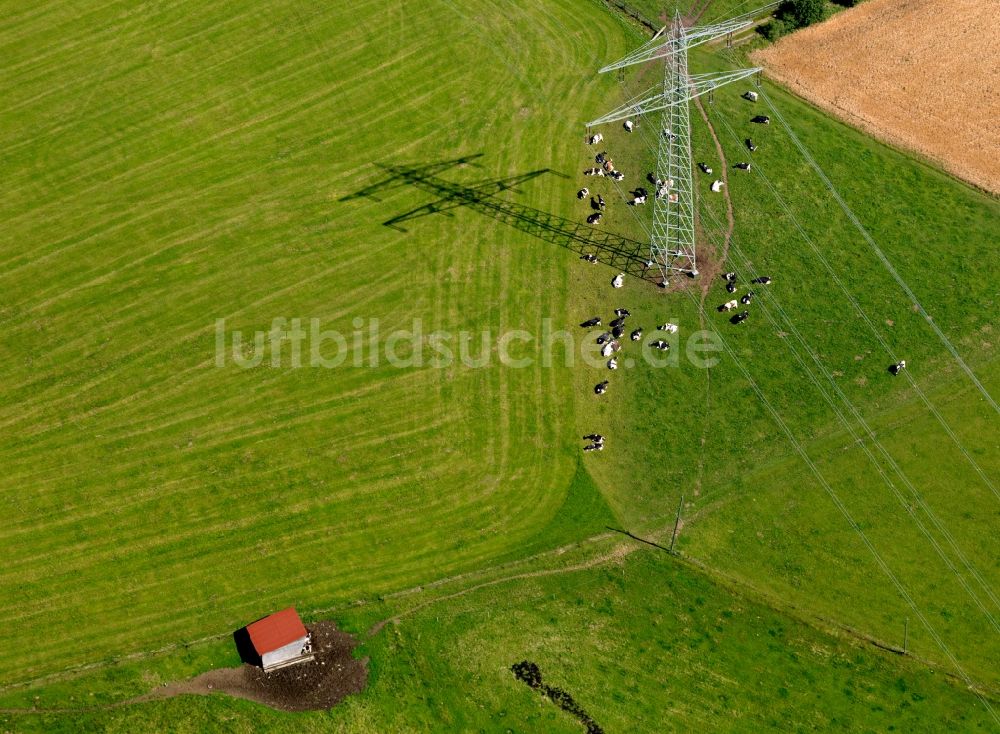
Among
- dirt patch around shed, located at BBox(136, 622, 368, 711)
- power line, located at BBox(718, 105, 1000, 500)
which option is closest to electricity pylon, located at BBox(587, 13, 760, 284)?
power line, located at BBox(718, 105, 1000, 500)

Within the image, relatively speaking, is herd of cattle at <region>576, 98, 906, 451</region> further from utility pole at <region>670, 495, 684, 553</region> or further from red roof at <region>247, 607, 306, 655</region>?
red roof at <region>247, 607, 306, 655</region>

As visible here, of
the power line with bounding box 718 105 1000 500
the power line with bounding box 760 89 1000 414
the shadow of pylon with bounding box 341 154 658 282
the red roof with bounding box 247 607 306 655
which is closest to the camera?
the red roof with bounding box 247 607 306 655

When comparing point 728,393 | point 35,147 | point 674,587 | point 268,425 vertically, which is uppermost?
point 35,147

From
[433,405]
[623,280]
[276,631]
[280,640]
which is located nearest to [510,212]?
[623,280]

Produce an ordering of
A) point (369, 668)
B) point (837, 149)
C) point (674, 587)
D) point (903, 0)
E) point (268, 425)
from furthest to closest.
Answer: point (903, 0)
point (837, 149)
point (268, 425)
point (674, 587)
point (369, 668)

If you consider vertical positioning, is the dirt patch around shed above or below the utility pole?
above

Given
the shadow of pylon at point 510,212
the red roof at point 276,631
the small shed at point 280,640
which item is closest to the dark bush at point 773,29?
the shadow of pylon at point 510,212

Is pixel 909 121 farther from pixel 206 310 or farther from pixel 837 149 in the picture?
pixel 206 310

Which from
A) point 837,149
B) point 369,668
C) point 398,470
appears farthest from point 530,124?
point 369,668

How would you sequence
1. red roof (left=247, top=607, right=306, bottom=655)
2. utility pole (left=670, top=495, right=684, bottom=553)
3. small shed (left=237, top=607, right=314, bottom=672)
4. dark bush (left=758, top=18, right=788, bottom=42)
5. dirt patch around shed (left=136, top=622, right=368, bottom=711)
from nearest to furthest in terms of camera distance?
red roof (left=247, top=607, right=306, bottom=655) → small shed (left=237, top=607, right=314, bottom=672) → dirt patch around shed (left=136, top=622, right=368, bottom=711) → utility pole (left=670, top=495, right=684, bottom=553) → dark bush (left=758, top=18, right=788, bottom=42)
